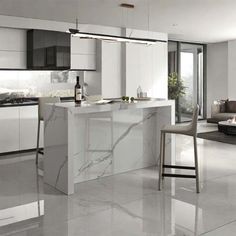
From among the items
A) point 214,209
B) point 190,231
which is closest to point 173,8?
point 214,209

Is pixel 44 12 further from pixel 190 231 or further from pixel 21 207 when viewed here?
pixel 190 231

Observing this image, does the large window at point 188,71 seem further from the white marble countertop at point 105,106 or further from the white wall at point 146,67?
the white marble countertop at point 105,106

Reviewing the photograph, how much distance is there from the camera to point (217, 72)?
37.1ft

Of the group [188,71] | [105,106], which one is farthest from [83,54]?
[188,71]

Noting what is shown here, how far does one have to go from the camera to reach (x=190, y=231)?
3160 mm

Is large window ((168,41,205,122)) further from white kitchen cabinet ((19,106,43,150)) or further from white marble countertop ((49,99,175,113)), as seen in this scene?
white marble countertop ((49,99,175,113))

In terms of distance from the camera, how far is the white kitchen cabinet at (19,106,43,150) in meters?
6.63

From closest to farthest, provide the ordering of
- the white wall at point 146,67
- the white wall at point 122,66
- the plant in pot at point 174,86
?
the white wall at point 122,66 → the white wall at point 146,67 → the plant in pot at point 174,86

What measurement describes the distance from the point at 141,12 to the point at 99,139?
2753 millimetres

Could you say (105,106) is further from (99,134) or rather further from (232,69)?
(232,69)

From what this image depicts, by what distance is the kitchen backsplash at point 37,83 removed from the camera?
6906 millimetres

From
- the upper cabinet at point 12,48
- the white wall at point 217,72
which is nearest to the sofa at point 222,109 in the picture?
the white wall at point 217,72

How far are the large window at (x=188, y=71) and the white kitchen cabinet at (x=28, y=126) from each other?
523 cm

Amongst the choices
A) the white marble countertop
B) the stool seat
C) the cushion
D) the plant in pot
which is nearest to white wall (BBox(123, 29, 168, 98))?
the plant in pot
